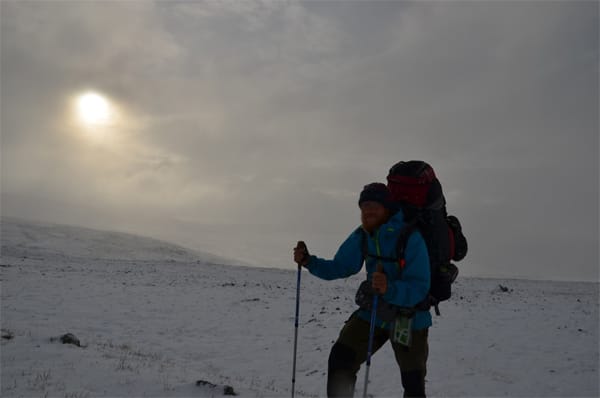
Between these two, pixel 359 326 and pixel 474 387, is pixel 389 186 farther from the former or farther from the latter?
pixel 474 387

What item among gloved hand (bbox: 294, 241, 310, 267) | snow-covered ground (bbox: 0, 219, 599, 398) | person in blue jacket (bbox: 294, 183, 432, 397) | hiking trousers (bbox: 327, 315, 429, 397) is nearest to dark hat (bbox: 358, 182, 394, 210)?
person in blue jacket (bbox: 294, 183, 432, 397)

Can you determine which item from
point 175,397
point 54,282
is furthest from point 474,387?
point 54,282

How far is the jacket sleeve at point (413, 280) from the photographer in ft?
13.2

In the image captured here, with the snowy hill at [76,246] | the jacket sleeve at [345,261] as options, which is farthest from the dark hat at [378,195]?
the snowy hill at [76,246]

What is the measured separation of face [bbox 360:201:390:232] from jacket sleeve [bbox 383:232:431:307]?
0.45 metres

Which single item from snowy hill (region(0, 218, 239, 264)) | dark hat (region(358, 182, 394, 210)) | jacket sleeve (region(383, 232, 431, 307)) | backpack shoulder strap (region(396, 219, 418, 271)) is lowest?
snowy hill (region(0, 218, 239, 264))

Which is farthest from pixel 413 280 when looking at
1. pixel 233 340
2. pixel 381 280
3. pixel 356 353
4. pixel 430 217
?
pixel 233 340

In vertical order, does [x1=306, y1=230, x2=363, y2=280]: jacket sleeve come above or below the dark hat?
below

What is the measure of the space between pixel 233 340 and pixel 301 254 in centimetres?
1192

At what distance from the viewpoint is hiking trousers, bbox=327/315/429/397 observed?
170 inches

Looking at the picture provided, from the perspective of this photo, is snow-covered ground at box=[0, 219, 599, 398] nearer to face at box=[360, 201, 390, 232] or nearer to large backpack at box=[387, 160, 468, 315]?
face at box=[360, 201, 390, 232]

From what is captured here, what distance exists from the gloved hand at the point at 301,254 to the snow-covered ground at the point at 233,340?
12.5ft

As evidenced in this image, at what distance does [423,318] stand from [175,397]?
4721 mm

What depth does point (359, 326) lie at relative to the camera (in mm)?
4754
